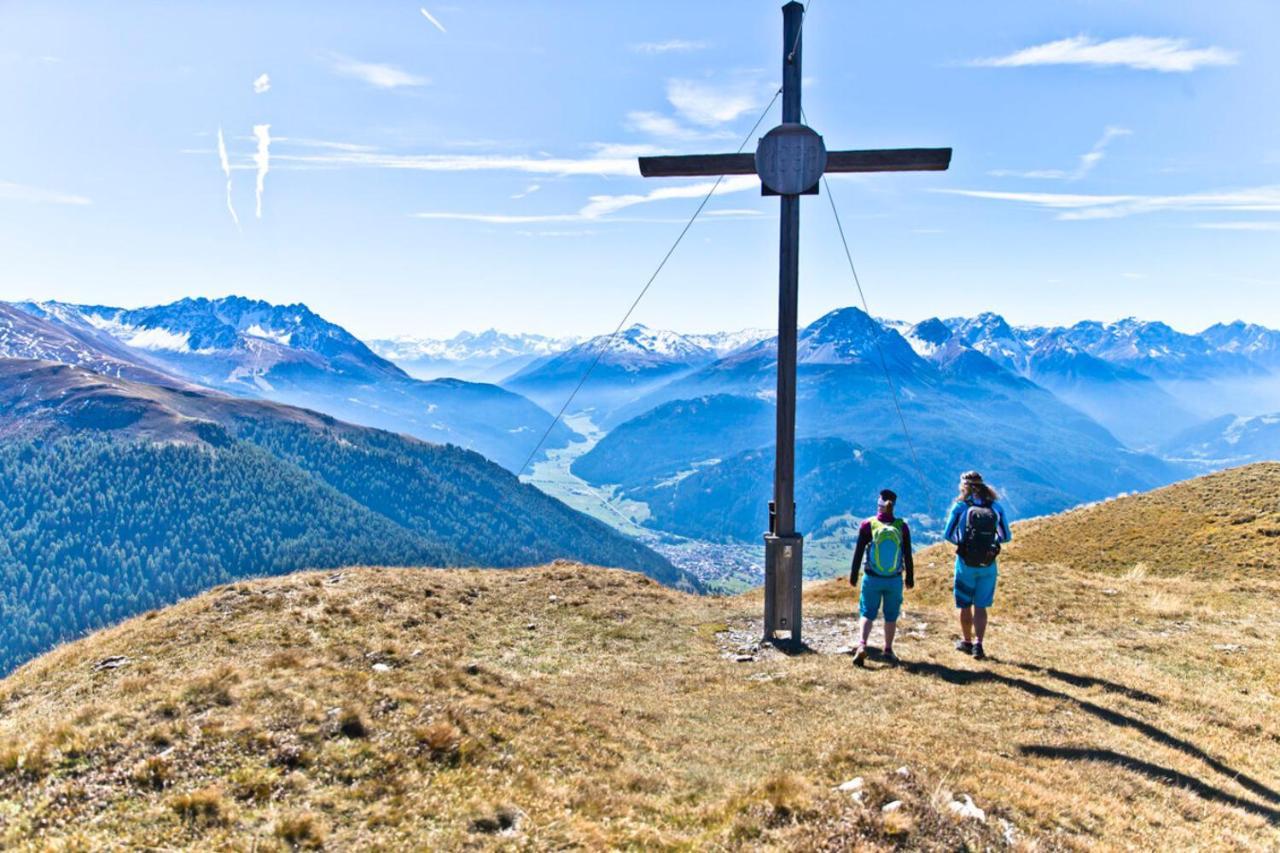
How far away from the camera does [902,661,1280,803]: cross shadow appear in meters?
9.27

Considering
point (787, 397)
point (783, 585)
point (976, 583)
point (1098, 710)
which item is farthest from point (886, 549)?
point (1098, 710)

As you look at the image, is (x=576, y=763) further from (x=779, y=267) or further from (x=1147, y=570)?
(x=1147, y=570)

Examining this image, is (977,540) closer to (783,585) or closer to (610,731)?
(783,585)

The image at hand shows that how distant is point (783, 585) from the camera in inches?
622

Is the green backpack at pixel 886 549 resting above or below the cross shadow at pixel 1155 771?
above

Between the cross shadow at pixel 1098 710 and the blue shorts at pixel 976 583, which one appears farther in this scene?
the blue shorts at pixel 976 583

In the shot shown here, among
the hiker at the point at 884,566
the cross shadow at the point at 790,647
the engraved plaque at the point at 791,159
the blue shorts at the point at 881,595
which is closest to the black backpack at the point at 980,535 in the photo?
the hiker at the point at 884,566

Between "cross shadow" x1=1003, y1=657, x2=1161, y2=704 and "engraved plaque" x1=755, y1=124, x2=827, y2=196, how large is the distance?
11137mm

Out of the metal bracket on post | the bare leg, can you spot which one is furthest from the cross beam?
the bare leg

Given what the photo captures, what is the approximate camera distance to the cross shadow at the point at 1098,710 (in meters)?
9.27

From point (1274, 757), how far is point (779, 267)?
467 inches

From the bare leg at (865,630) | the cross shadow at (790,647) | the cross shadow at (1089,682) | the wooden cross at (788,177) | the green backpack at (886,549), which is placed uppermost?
the wooden cross at (788,177)

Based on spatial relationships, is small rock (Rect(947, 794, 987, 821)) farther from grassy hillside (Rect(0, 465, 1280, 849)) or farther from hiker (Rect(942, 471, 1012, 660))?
hiker (Rect(942, 471, 1012, 660))

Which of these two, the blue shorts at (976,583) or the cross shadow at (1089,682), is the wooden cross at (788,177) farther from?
the cross shadow at (1089,682)
